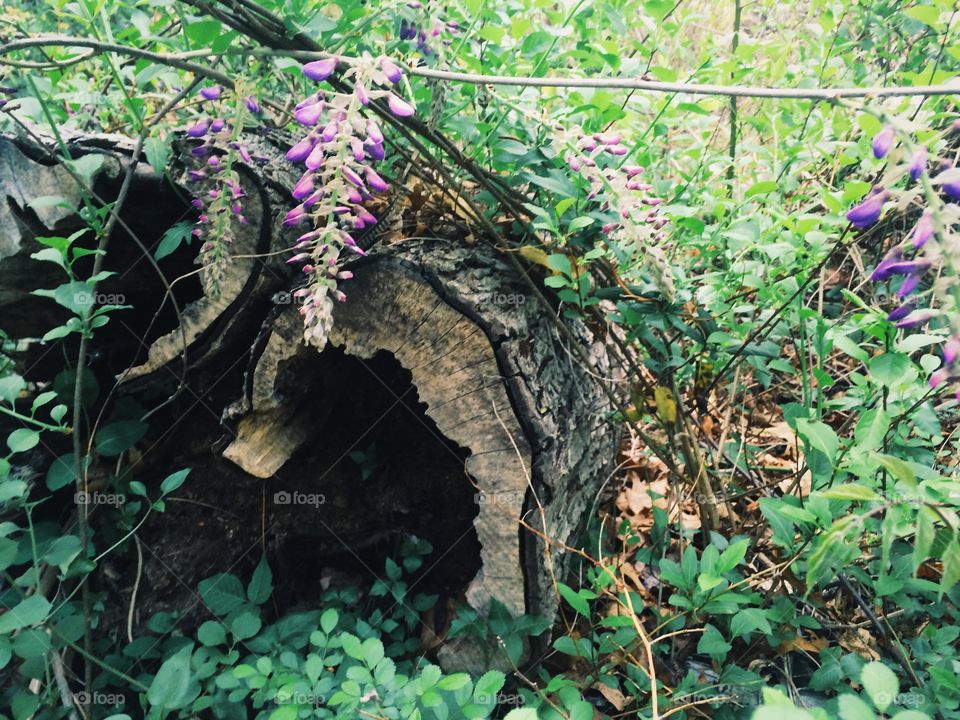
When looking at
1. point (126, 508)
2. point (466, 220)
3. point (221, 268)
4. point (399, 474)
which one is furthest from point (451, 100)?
point (126, 508)

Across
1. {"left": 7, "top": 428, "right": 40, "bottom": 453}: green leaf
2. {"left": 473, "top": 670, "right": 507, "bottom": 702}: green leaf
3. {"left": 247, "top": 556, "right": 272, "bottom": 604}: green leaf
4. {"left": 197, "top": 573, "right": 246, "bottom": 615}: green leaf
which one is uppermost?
{"left": 7, "top": 428, "right": 40, "bottom": 453}: green leaf

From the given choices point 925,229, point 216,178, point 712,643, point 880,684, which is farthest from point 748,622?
point 216,178

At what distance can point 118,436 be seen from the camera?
68.6 inches

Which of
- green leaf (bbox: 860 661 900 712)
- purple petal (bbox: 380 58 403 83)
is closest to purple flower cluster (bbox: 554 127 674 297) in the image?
purple petal (bbox: 380 58 403 83)

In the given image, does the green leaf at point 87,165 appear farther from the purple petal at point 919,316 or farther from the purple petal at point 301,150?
the purple petal at point 919,316

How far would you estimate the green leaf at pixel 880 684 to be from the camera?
2.36ft

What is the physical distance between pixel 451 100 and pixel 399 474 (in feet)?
3.76

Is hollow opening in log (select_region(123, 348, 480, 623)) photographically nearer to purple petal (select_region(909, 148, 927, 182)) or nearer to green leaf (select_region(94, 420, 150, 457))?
green leaf (select_region(94, 420, 150, 457))

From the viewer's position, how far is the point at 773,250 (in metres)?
1.36

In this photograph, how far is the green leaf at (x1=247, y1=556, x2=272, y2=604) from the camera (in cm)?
163

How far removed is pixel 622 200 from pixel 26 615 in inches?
59.7

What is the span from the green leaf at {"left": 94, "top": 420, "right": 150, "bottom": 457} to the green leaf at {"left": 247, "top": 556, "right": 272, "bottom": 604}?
531 mm

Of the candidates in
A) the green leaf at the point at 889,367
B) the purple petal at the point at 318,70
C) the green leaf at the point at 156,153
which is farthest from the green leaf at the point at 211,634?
the green leaf at the point at 889,367

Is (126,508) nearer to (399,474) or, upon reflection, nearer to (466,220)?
(399,474)
